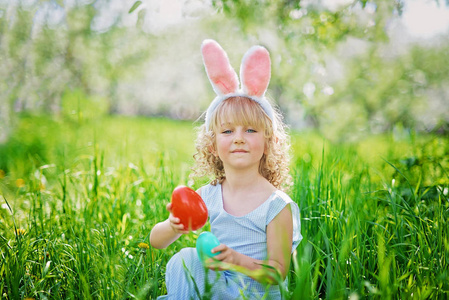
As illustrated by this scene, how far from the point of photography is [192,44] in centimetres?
1385

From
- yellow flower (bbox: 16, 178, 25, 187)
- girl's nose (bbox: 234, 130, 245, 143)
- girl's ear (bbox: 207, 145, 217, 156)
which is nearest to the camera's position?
girl's nose (bbox: 234, 130, 245, 143)

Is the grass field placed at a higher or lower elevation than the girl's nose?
lower

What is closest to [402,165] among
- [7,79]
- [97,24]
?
[7,79]

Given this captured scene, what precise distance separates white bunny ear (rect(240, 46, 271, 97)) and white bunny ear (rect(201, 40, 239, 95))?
60mm

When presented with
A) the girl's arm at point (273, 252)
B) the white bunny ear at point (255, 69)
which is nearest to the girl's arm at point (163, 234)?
the girl's arm at point (273, 252)

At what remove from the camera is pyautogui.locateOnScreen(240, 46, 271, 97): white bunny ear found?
5.51 feet

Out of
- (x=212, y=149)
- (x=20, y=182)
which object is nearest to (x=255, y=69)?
(x=212, y=149)

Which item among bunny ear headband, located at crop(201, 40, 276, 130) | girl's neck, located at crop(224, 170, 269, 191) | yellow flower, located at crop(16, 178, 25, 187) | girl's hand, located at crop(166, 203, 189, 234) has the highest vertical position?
bunny ear headband, located at crop(201, 40, 276, 130)

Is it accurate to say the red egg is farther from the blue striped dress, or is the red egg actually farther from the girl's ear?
the girl's ear

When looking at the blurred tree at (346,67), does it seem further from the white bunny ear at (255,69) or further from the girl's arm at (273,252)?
the girl's arm at (273,252)

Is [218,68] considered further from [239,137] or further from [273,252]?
[273,252]

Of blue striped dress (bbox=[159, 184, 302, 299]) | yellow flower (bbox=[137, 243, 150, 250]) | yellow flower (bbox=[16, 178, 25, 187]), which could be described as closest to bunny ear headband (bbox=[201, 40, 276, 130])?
blue striped dress (bbox=[159, 184, 302, 299])

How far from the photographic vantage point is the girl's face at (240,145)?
1640mm

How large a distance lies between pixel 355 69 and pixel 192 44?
6.97 m
